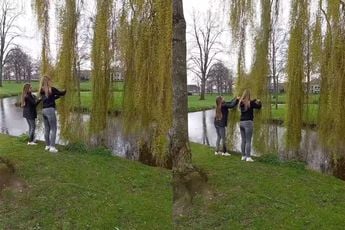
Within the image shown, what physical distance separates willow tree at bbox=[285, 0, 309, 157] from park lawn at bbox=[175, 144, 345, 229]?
2.59 ft

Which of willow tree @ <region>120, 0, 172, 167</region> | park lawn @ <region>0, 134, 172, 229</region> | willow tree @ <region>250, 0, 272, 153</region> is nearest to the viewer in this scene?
park lawn @ <region>0, 134, 172, 229</region>

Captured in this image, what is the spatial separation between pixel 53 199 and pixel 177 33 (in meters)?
3.17

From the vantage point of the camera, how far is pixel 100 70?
9.02 m

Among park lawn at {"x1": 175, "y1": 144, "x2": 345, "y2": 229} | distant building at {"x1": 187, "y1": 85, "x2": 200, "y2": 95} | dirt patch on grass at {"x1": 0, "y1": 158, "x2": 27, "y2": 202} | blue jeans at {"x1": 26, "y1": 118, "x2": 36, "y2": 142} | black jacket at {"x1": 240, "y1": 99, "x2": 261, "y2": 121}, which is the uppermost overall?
distant building at {"x1": 187, "y1": 85, "x2": 200, "y2": 95}

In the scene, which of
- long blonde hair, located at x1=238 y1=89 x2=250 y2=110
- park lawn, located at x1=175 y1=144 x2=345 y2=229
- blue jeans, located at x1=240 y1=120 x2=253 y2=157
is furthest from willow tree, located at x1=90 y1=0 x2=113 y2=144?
blue jeans, located at x1=240 y1=120 x2=253 y2=157

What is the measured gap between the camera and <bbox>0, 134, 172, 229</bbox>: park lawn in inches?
224

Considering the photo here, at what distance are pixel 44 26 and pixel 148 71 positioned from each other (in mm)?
2488

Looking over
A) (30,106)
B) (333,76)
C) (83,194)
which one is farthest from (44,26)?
(333,76)

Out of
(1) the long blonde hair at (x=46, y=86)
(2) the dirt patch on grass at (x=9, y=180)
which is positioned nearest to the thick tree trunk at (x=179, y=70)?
(2) the dirt patch on grass at (x=9, y=180)

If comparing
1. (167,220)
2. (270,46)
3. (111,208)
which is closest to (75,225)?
(111,208)

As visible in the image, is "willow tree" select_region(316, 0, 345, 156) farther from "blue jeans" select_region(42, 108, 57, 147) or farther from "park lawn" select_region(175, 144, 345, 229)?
"blue jeans" select_region(42, 108, 57, 147)

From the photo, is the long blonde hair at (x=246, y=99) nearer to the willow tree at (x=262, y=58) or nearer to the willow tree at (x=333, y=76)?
the willow tree at (x=262, y=58)

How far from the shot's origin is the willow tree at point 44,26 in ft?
26.1

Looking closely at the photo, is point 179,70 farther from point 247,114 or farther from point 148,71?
point 247,114
